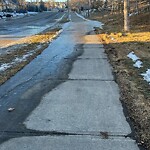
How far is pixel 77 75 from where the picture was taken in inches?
388

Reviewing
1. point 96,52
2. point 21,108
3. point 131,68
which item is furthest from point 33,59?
point 21,108

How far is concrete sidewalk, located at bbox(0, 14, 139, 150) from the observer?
5.02 meters

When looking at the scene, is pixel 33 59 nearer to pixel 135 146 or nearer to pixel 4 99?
pixel 4 99

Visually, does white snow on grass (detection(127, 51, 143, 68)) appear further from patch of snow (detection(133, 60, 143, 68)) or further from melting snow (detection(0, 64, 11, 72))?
melting snow (detection(0, 64, 11, 72))

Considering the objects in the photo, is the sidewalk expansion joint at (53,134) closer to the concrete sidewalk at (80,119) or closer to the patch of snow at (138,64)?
the concrete sidewalk at (80,119)

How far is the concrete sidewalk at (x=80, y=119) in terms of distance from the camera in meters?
5.02

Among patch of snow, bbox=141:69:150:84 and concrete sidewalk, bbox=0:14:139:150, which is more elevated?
concrete sidewalk, bbox=0:14:139:150

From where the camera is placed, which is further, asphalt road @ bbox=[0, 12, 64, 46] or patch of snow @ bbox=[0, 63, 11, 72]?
asphalt road @ bbox=[0, 12, 64, 46]

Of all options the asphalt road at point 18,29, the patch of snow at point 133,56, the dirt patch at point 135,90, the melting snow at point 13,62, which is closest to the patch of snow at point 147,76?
the dirt patch at point 135,90

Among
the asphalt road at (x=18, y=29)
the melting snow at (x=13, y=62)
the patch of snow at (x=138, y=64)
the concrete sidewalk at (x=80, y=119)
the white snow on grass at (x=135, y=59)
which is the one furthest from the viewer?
the asphalt road at (x=18, y=29)

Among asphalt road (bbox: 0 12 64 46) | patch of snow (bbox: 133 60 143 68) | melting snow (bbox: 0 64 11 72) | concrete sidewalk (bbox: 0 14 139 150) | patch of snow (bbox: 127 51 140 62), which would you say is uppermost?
concrete sidewalk (bbox: 0 14 139 150)

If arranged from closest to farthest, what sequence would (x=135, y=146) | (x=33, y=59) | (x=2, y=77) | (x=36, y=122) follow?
(x=135, y=146)
(x=36, y=122)
(x=2, y=77)
(x=33, y=59)

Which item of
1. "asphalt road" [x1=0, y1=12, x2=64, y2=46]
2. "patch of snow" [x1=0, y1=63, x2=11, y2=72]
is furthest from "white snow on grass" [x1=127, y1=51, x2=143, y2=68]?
"asphalt road" [x1=0, y1=12, x2=64, y2=46]

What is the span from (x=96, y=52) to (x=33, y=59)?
2834 mm
